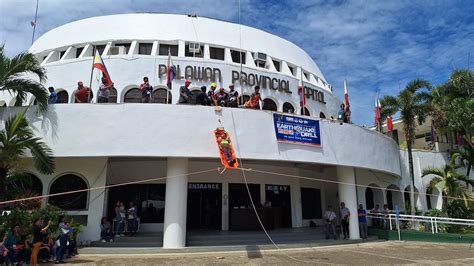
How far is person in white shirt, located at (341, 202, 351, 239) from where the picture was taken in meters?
15.4

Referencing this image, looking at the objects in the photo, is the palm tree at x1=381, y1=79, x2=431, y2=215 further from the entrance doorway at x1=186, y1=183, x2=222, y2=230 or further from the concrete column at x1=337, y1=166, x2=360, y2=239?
the entrance doorway at x1=186, y1=183, x2=222, y2=230

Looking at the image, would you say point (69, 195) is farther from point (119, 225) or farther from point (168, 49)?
point (168, 49)

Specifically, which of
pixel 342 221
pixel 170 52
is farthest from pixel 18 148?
pixel 342 221

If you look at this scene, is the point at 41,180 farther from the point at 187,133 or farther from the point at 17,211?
the point at 187,133

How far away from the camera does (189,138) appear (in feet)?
40.5

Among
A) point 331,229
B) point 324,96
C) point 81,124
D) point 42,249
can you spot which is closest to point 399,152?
point 324,96

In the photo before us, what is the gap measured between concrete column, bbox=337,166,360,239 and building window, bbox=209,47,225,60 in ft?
27.8

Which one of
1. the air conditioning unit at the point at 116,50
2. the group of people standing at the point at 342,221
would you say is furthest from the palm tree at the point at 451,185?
the air conditioning unit at the point at 116,50

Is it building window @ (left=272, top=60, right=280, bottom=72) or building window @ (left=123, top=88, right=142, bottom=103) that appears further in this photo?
building window @ (left=272, top=60, right=280, bottom=72)

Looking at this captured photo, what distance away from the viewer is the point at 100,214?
1355 cm

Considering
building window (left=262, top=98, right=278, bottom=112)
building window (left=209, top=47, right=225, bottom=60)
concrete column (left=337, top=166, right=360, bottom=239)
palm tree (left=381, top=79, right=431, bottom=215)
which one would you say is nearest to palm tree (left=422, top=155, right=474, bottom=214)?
palm tree (left=381, top=79, right=431, bottom=215)

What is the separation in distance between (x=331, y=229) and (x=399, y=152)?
7773 millimetres

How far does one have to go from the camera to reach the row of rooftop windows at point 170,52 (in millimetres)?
18250

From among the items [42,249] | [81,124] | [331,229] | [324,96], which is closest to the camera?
[42,249]
